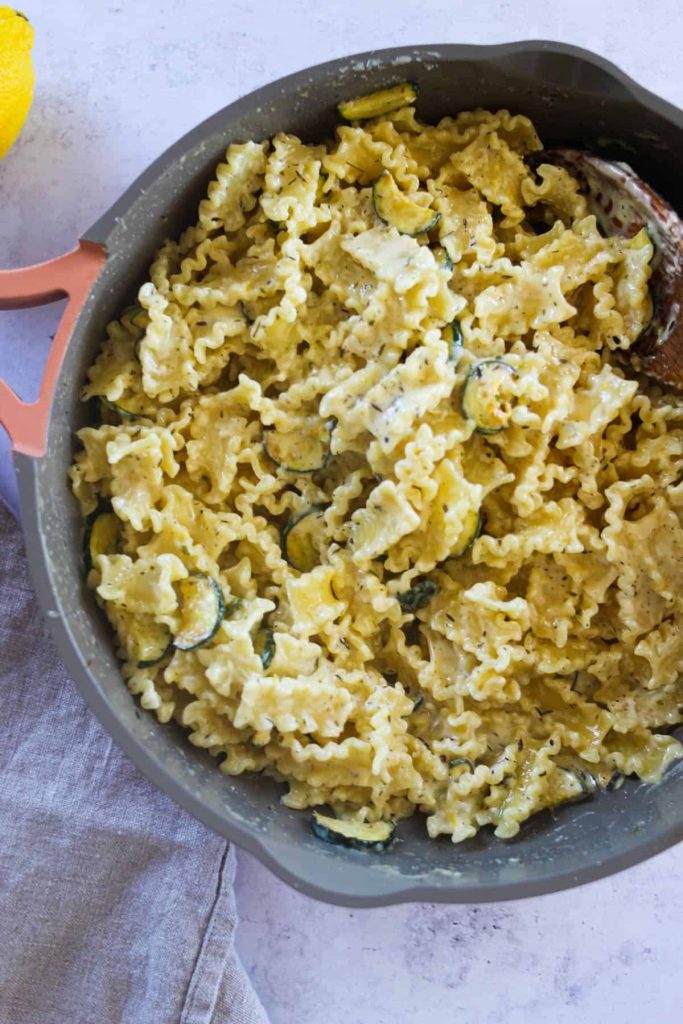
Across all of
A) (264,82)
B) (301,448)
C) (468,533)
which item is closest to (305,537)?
(301,448)

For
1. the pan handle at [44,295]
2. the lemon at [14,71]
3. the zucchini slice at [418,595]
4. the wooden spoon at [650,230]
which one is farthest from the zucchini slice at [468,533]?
the lemon at [14,71]

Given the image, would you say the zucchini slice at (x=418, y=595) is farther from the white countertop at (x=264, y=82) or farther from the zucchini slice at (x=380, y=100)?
the zucchini slice at (x=380, y=100)

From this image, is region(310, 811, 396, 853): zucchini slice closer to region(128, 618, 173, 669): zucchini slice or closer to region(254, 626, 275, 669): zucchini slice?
region(254, 626, 275, 669): zucchini slice

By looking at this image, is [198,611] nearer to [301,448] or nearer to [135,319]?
[301,448]

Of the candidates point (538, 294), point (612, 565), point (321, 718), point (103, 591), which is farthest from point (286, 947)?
point (538, 294)

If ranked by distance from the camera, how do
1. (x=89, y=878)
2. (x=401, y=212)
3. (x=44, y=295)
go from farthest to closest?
(x=89, y=878) → (x=401, y=212) → (x=44, y=295)

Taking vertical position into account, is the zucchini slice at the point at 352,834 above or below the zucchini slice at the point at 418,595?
below

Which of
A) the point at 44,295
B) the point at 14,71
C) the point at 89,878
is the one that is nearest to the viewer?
the point at 44,295
